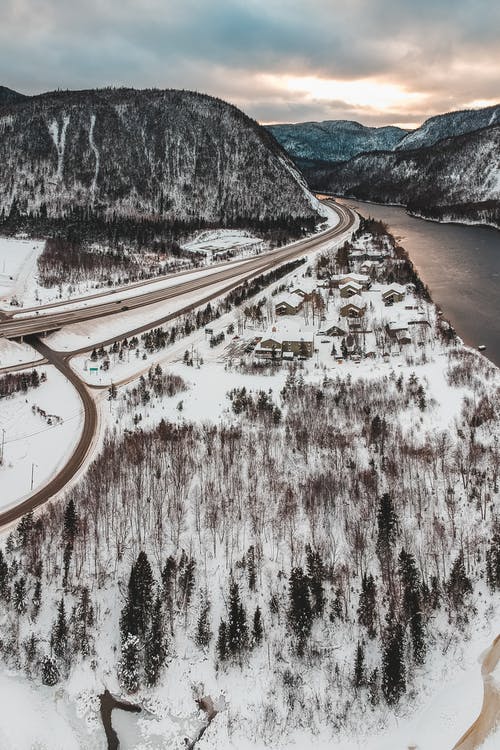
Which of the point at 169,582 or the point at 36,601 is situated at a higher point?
the point at 169,582

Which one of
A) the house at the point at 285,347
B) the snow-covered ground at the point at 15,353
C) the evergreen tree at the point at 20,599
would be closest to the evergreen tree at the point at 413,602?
the evergreen tree at the point at 20,599

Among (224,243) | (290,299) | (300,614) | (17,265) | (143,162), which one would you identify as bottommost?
(300,614)

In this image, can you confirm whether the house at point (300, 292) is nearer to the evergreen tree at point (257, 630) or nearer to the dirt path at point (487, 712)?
the evergreen tree at point (257, 630)

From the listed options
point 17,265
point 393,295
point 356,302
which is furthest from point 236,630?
point 17,265

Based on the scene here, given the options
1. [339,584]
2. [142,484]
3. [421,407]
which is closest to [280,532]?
[339,584]

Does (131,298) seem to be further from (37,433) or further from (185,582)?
(185,582)

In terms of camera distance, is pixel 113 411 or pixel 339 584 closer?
pixel 339 584

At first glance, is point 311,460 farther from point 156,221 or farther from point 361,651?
point 156,221
